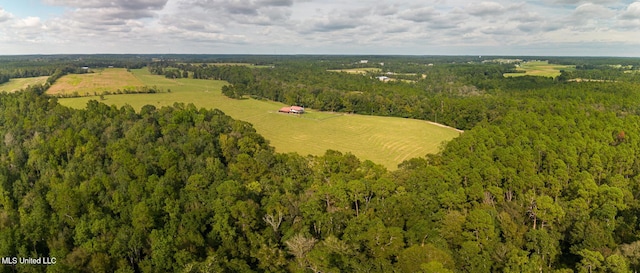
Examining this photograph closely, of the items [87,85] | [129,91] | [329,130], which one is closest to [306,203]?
[329,130]

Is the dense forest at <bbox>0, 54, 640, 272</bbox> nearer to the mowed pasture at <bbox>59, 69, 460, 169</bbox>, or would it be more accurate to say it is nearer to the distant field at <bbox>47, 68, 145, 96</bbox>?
the mowed pasture at <bbox>59, 69, 460, 169</bbox>

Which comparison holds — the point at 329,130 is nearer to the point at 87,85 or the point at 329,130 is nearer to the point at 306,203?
the point at 306,203

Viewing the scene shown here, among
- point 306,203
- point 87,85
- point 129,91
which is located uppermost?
point 87,85

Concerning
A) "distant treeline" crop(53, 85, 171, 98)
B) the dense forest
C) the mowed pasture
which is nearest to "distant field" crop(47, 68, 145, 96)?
"distant treeline" crop(53, 85, 171, 98)

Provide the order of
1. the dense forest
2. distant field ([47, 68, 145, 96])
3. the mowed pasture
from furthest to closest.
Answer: distant field ([47, 68, 145, 96]) → the mowed pasture → the dense forest

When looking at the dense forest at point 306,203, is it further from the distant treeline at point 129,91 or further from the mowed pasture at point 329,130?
the distant treeline at point 129,91

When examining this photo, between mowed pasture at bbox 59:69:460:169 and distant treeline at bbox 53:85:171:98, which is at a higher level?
distant treeline at bbox 53:85:171:98

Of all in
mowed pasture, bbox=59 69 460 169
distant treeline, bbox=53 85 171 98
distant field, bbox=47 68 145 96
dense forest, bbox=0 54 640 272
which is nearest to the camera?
dense forest, bbox=0 54 640 272
